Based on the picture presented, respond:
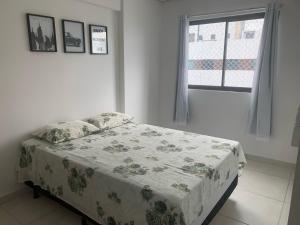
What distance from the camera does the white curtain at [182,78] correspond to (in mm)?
3695

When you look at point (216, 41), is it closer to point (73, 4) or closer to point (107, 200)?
point (73, 4)

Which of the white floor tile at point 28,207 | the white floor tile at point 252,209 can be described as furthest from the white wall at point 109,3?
the white floor tile at point 252,209

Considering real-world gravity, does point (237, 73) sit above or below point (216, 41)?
below

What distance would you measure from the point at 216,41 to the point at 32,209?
3.35m

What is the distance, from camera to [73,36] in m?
2.77

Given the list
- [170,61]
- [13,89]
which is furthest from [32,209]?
[170,61]

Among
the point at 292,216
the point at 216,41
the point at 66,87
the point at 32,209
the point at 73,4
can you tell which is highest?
the point at 73,4

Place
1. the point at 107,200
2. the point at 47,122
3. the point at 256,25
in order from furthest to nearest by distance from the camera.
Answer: the point at 256,25, the point at 47,122, the point at 107,200

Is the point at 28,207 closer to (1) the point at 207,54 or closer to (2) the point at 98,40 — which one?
(2) the point at 98,40

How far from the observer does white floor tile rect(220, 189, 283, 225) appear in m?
2.13

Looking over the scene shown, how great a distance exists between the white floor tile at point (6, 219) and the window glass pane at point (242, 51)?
3.27 m

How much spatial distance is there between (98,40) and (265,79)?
235 cm

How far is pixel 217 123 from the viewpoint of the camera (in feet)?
12.2

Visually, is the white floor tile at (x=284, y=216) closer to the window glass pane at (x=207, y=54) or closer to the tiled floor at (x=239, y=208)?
the tiled floor at (x=239, y=208)
